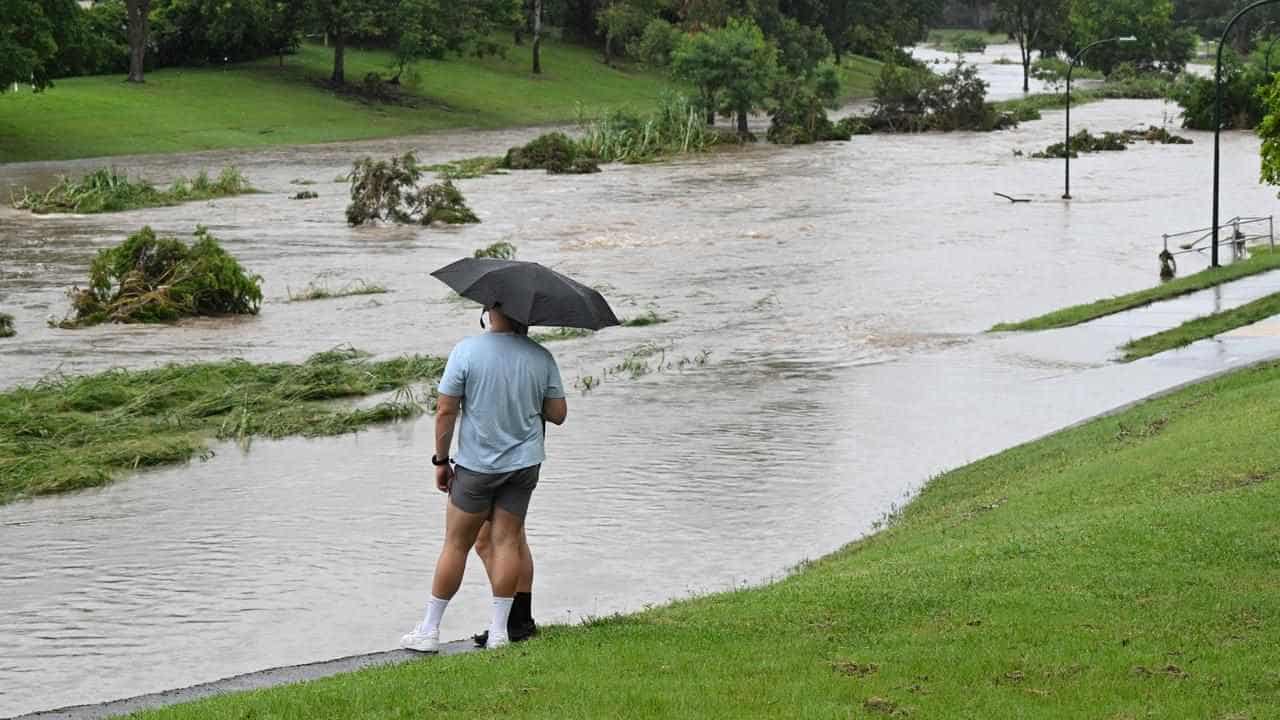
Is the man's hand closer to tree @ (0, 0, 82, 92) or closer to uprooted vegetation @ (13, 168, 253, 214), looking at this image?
uprooted vegetation @ (13, 168, 253, 214)

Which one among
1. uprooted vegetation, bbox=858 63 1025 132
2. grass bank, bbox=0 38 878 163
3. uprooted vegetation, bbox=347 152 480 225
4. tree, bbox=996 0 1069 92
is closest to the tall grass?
grass bank, bbox=0 38 878 163

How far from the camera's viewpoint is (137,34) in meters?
77.6

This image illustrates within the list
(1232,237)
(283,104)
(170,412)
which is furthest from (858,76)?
(170,412)

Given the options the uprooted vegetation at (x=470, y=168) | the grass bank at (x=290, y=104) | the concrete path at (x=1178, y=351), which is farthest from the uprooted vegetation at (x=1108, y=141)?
the concrete path at (x=1178, y=351)

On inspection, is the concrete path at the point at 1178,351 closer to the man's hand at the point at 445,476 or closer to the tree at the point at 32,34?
the man's hand at the point at 445,476

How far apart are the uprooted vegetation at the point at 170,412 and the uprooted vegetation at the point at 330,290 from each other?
8.26 metres

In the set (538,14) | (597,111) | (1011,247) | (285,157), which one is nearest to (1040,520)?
(1011,247)

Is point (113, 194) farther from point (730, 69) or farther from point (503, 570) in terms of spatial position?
point (503, 570)

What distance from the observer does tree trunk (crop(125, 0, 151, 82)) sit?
76.9m

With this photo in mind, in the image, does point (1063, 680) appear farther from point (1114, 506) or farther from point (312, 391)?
point (312, 391)

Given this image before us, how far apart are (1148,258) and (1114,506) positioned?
27.9 meters

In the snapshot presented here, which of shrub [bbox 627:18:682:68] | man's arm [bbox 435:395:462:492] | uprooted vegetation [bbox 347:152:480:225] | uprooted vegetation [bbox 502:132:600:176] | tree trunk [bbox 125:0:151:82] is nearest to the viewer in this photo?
man's arm [bbox 435:395:462:492]

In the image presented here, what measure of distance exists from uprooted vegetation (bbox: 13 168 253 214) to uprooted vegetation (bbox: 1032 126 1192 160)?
3467 centimetres

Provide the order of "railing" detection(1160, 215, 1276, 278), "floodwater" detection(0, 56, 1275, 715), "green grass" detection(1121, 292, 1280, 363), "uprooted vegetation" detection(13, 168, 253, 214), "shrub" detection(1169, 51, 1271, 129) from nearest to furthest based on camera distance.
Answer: "floodwater" detection(0, 56, 1275, 715)
"green grass" detection(1121, 292, 1280, 363)
"railing" detection(1160, 215, 1276, 278)
"uprooted vegetation" detection(13, 168, 253, 214)
"shrub" detection(1169, 51, 1271, 129)
